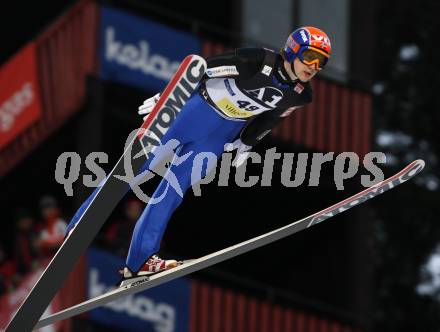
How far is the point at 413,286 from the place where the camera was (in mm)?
32656

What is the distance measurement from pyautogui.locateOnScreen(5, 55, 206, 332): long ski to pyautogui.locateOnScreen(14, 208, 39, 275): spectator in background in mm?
6448

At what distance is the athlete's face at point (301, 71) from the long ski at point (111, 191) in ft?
3.48

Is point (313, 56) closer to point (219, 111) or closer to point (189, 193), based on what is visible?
point (219, 111)

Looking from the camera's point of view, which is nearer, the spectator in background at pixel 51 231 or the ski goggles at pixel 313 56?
the ski goggles at pixel 313 56

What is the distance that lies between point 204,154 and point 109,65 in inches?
306

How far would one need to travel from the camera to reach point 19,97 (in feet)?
68.6

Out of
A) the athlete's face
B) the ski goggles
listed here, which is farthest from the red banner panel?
the ski goggles

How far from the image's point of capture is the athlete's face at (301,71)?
12.2m

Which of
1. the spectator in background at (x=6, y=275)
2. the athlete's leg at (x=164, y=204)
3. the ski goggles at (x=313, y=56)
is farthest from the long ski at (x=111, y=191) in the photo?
the spectator in background at (x=6, y=275)

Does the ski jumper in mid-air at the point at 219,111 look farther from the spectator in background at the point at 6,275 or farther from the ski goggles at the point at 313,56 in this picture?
the spectator in background at the point at 6,275

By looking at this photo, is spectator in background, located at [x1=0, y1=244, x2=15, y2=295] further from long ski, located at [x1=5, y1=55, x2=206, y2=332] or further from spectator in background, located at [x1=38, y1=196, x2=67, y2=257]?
long ski, located at [x1=5, y1=55, x2=206, y2=332]

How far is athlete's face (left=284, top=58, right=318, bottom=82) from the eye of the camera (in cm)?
1221

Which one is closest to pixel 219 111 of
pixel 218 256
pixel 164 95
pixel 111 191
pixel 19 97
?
pixel 218 256

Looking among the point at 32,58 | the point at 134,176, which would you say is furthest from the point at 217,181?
the point at 134,176
